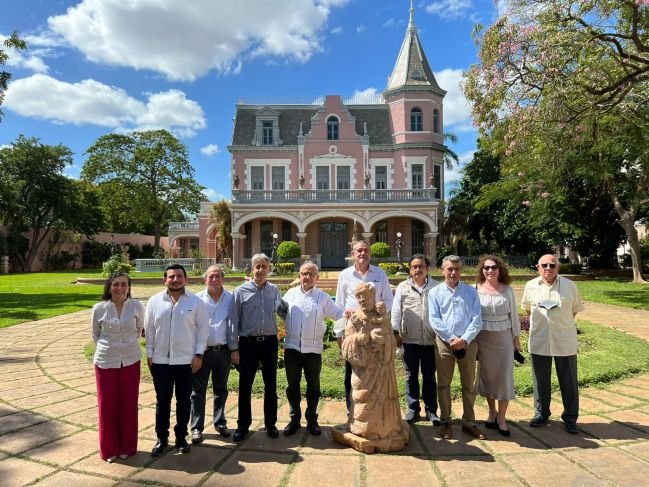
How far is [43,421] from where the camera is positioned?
445 centimetres

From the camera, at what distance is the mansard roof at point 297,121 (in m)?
28.2

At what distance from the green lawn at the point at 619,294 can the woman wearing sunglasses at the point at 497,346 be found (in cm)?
1023

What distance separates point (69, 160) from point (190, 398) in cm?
3897

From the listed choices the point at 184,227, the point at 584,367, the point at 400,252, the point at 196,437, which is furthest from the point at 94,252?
the point at 584,367

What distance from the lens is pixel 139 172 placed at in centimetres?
3522

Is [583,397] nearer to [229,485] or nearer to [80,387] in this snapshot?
[229,485]

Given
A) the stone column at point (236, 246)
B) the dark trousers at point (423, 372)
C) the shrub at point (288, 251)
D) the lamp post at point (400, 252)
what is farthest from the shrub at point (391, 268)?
the dark trousers at point (423, 372)

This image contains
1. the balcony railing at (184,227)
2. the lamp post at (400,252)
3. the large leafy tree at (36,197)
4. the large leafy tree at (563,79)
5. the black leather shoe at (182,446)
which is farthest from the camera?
the balcony railing at (184,227)

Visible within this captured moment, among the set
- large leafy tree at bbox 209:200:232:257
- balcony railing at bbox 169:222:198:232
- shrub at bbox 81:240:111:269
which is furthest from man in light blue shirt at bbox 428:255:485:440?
shrub at bbox 81:240:111:269

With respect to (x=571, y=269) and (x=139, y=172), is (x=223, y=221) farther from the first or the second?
(x=571, y=269)

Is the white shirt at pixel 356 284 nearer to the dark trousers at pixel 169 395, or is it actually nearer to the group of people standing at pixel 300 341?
the group of people standing at pixel 300 341

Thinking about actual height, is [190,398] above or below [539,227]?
Result: below

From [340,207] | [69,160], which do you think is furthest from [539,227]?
[69,160]

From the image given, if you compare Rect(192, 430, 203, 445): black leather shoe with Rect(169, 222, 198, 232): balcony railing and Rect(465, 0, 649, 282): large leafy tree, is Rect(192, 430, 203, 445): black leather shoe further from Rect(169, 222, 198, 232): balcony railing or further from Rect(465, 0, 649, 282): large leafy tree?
Rect(169, 222, 198, 232): balcony railing
